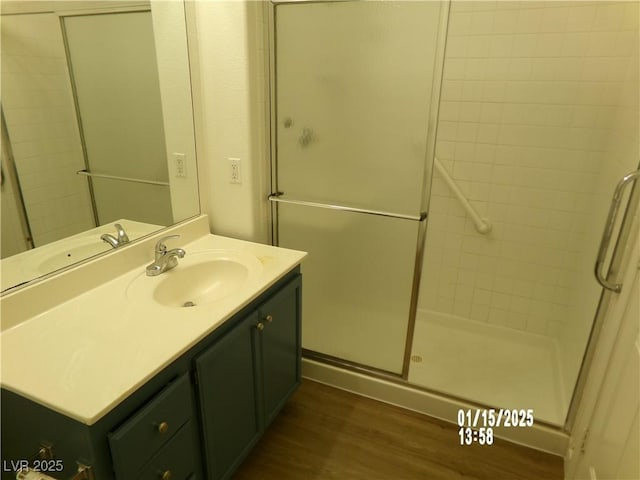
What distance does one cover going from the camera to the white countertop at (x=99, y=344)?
3.08 feet

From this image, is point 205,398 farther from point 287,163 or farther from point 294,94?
point 294,94

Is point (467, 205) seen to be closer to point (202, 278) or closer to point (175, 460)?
point (202, 278)

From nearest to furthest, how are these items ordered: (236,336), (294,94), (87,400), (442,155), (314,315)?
(87,400)
(236,336)
(294,94)
(314,315)
(442,155)

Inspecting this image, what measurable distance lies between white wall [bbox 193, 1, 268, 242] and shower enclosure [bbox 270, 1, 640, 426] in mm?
104

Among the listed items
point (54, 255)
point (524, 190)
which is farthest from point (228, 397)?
point (524, 190)

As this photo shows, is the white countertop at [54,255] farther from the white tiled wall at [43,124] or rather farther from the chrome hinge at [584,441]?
the chrome hinge at [584,441]

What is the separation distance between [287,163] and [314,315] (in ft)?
2.66

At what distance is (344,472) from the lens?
68.0 inches

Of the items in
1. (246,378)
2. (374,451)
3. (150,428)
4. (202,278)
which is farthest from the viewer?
(374,451)

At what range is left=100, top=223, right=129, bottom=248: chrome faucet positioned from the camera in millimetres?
1523

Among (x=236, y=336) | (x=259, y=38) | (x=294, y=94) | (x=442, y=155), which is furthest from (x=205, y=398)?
(x=442, y=155)

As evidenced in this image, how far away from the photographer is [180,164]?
1873mm

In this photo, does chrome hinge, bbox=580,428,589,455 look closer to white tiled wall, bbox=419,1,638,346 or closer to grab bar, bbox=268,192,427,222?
white tiled wall, bbox=419,1,638,346

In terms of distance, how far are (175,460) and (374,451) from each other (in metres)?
0.97
